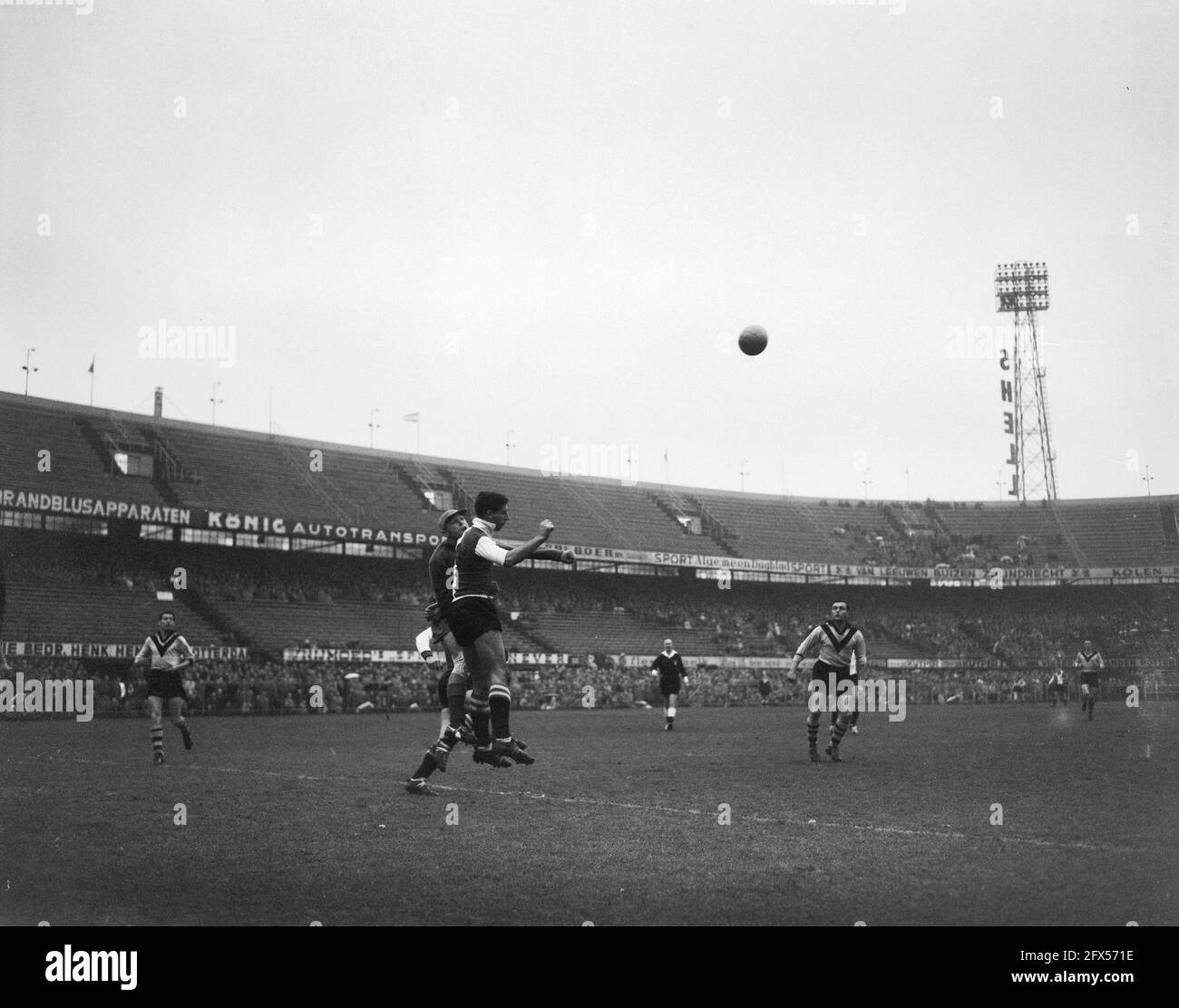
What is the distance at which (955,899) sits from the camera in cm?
594

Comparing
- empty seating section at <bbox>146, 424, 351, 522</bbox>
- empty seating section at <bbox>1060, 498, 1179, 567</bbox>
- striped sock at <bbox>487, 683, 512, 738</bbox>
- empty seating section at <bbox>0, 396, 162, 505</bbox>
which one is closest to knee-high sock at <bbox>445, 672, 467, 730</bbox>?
striped sock at <bbox>487, 683, 512, 738</bbox>

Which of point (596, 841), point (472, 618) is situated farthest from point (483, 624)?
point (596, 841)

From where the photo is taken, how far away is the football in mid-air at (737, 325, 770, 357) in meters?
17.8

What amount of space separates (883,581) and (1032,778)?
143ft

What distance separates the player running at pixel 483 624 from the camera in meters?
9.43

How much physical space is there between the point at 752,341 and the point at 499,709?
9.95 meters

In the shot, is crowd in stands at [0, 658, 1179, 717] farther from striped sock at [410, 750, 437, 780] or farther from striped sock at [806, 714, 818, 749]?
striped sock at [410, 750, 437, 780]

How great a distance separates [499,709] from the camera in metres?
9.57

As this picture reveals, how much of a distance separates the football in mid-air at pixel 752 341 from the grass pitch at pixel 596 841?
637 centimetres

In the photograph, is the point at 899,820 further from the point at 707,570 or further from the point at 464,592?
the point at 707,570

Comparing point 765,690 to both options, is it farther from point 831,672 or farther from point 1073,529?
point 831,672

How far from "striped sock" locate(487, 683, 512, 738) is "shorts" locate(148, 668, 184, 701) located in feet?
24.9

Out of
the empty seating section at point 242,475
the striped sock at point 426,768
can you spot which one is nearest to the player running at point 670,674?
the striped sock at point 426,768
